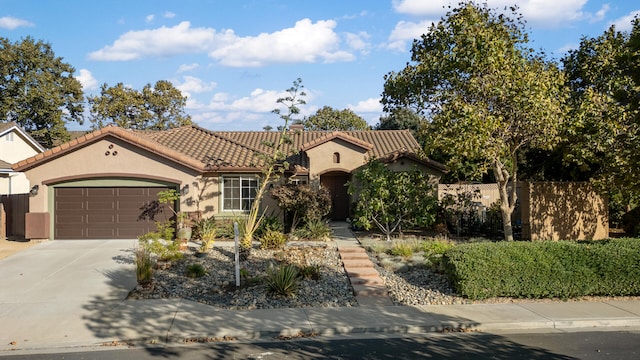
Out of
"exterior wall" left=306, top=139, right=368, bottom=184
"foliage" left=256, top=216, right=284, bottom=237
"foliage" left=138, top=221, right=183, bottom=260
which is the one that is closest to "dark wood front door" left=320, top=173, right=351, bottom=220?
"exterior wall" left=306, top=139, right=368, bottom=184

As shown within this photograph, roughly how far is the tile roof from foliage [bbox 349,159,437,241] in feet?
9.27

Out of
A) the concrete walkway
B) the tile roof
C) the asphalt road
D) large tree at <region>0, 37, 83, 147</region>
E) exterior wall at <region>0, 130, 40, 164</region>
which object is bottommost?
the asphalt road

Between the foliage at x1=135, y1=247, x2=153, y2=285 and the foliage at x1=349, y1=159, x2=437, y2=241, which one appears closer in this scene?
the foliage at x1=135, y1=247, x2=153, y2=285

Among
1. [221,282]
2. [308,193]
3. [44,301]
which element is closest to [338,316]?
[221,282]

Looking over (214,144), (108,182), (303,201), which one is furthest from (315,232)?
(108,182)

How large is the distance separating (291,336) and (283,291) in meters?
2.20

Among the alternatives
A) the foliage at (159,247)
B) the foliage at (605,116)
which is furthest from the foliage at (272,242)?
the foliage at (605,116)

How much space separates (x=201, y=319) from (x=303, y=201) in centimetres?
801

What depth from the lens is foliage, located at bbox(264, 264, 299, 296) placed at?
36.3ft

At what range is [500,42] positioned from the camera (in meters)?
14.0

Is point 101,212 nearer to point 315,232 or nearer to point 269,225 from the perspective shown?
point 269,225

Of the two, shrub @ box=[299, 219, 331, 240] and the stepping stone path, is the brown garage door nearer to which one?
shrub @ box=[299, 219, 331, 240]

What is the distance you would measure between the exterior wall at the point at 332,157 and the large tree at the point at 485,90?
604 centimetres

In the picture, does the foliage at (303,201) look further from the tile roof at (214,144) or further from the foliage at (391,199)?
the tile roof at (214,144)
